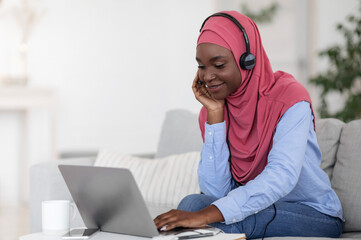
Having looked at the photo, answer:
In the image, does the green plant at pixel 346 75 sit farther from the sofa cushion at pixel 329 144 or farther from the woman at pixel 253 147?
the woman at pixel 253 147

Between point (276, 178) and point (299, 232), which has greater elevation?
point (276, 178)

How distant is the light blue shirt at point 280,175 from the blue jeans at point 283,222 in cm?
4

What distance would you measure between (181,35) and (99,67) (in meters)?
0.92

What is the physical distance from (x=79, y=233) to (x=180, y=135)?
1.22 meters

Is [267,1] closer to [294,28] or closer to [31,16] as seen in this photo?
[294,28]

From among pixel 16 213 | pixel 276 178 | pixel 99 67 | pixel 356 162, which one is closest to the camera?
pixel 276 178

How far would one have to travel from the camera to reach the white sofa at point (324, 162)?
191cm

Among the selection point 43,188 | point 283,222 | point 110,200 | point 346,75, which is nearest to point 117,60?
point 346,75

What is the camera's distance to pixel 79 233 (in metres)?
1.42

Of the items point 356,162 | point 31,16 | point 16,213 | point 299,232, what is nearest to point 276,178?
point 299,232

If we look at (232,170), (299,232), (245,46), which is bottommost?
(299,232)

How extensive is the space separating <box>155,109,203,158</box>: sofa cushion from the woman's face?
2.94 feet

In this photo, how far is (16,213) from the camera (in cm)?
439

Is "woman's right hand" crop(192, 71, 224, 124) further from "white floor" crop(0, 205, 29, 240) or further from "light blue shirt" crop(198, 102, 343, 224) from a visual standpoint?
"white floor" crop(0, 205, 29, 240)
